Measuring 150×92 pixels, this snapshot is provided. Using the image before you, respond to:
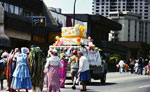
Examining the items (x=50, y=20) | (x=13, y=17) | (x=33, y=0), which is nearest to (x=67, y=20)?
(x=50, y=20)

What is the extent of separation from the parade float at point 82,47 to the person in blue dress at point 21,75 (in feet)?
Answer: 28.1

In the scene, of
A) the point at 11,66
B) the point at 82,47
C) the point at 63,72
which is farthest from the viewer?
the point at 82,47

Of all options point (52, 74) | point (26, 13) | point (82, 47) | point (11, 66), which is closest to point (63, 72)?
point (82, 47)

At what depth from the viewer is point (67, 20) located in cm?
6075

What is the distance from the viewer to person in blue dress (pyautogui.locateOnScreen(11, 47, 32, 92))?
1511 centimetres

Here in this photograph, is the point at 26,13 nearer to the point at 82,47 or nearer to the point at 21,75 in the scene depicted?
the point at 82,47

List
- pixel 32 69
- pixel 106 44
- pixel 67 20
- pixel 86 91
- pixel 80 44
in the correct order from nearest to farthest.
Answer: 1. pixel 32 69
2. pixel 86 91
3. pixel 80 44
4. pixel 67 20
5. pixel 106 44

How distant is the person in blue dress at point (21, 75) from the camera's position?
15.1 m

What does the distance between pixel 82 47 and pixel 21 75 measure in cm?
901

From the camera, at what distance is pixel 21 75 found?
49.9 feet

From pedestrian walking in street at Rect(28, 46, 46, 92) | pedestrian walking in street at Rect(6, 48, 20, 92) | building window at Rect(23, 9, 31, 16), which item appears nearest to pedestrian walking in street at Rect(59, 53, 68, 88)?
pedestrian walking in street at Rect(28, 46, 46, 92)

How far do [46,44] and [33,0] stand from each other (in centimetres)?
588

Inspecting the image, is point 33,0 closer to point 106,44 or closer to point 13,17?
point 13,17

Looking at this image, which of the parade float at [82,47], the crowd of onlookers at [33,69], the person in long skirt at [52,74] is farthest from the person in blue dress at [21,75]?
the parade float at [82,47]
